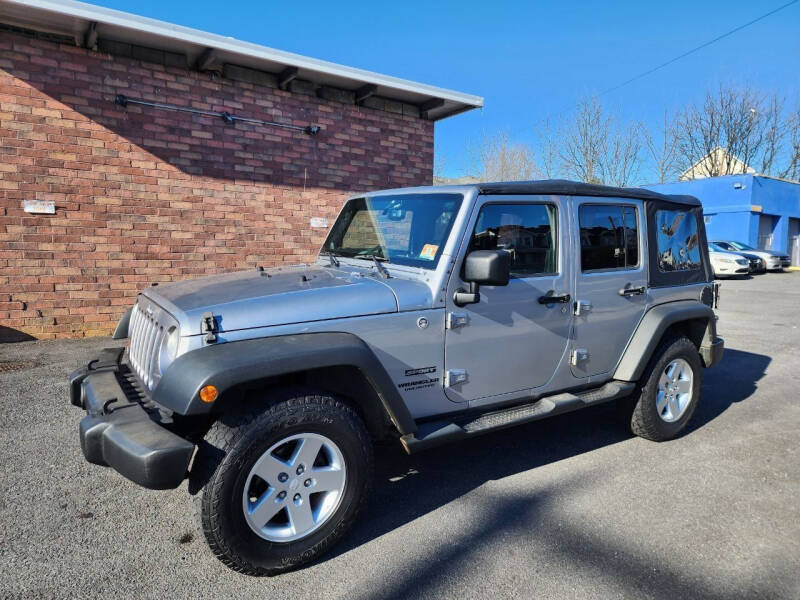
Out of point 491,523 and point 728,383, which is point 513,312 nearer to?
point 491,523

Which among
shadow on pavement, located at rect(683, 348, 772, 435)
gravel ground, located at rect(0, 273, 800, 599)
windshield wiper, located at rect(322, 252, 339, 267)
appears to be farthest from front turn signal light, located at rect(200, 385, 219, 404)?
shadow on pavement, located at rect(683, 348, 772, 435)

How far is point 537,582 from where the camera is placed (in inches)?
96.5

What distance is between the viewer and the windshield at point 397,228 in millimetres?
3117

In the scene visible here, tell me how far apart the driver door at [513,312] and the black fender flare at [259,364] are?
556 millimetres

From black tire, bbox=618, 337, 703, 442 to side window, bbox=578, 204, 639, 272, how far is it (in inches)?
29.5

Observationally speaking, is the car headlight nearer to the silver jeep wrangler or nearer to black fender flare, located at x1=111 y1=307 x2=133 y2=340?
the silver jeep wrangler

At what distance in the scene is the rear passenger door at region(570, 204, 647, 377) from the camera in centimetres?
359

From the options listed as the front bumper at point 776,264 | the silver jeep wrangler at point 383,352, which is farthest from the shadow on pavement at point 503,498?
the front bumper at point 776,264

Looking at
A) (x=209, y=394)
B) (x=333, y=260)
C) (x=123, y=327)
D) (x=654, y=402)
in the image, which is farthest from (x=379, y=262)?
(x=654, y=402)

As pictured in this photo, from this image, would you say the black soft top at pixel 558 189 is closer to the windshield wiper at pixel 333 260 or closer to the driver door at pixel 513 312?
the driver door at pixel 513 312

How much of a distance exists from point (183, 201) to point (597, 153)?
73.1 feet

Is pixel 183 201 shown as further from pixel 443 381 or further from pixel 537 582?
pixel 537 582

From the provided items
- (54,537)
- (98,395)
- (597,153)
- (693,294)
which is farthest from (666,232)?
(597,153)

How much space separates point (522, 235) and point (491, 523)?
1694 millimetres
